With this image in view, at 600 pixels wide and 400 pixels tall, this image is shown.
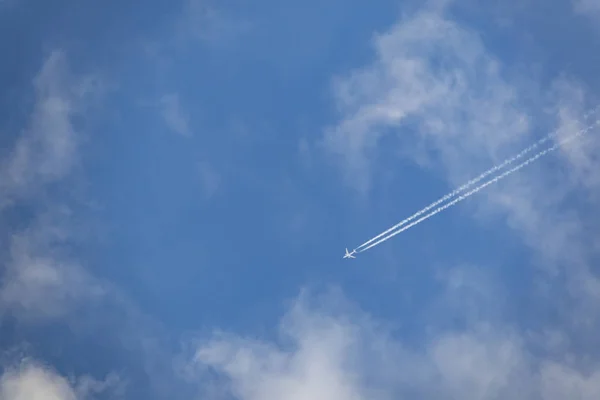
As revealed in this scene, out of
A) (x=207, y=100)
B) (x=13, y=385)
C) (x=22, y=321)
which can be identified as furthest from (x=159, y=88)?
(x=13, y=385)

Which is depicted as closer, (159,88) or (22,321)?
(22,321)

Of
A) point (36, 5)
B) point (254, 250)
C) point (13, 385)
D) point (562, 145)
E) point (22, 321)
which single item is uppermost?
point (36, 5)

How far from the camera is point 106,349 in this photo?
100000mm

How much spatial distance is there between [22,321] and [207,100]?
130 ft

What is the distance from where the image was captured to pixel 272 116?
105m

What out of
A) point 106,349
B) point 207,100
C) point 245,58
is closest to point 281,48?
point 245,58

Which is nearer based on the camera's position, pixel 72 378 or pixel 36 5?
pixel 72 378

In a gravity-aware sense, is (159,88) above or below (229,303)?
above

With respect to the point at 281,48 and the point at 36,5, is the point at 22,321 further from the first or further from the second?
the point at 281,48

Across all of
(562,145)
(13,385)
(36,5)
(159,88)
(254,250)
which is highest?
(36,5)

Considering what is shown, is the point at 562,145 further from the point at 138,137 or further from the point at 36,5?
the point at 36,5

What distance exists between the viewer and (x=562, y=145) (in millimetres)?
102312

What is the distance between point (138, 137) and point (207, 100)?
1123 centimetres

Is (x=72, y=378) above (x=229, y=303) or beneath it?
beneath
